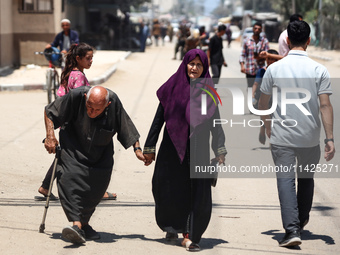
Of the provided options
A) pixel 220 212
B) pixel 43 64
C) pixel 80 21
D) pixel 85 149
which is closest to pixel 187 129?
pixel 85 149

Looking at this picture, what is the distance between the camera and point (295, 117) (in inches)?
219

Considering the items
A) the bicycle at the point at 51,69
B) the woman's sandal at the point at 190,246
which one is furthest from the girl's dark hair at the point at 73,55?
the bicycle at the point at 51,69

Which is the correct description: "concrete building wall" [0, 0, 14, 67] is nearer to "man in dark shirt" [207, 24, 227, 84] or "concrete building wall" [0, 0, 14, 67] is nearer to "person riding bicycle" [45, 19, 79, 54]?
"person riding bicycle" [45, 19, 79, 54]

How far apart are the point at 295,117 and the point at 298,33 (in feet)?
2.10

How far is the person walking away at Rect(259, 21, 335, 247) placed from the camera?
5.53 m

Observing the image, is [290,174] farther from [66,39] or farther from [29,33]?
[29,33]

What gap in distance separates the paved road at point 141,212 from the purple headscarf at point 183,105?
0.87m

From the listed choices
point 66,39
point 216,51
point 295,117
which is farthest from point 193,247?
point 216,51

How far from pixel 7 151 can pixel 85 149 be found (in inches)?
163

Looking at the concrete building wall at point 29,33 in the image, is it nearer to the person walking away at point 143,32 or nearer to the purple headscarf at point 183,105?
the person walking away at point 143,32

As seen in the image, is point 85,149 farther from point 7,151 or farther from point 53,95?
point 53,95

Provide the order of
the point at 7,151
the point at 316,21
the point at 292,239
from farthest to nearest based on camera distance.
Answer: the point at 316,21 < the point at 7,151 < the point at 292,239

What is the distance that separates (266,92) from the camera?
5711 millimetres

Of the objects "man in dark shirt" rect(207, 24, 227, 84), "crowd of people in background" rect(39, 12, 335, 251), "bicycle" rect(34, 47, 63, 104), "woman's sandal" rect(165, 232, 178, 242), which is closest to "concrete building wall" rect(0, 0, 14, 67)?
"bicycle" rect(34, 47, 63, 104)
